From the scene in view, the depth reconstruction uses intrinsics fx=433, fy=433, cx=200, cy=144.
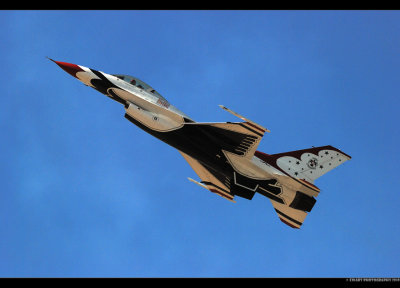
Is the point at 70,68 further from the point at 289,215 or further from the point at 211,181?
the point at 289,215

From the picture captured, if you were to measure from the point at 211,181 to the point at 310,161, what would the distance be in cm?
599

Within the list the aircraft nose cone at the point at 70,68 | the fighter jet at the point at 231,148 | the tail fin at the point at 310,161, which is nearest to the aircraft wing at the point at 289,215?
the fighter jet at the point at 231,148

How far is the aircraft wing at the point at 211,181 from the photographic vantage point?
2569 centimetres

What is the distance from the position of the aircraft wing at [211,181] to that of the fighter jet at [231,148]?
2057 millimetres

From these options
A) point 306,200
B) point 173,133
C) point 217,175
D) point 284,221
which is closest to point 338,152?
point 306,200

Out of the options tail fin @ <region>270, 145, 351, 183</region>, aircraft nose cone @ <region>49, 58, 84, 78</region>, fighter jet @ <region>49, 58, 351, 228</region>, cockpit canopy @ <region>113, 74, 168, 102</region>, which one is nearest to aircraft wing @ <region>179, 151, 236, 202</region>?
fighter jet @ <region>49, 58, 351, 228</region>

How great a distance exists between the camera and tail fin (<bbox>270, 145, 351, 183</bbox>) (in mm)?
23266

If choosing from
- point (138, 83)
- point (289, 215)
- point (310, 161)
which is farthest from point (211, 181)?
point (138, 83)

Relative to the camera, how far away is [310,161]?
23.6 metres

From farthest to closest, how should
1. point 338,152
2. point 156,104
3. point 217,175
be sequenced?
point 217,175 < point 338,152 < point 156,104

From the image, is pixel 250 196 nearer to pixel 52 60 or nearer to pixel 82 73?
pixel 82 73

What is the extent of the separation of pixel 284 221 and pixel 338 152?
4912 mm

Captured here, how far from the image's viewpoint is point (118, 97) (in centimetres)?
2233

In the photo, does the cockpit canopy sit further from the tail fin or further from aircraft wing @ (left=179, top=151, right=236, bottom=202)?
the tail fin
